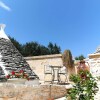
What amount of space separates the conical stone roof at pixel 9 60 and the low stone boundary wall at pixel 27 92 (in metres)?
2.56

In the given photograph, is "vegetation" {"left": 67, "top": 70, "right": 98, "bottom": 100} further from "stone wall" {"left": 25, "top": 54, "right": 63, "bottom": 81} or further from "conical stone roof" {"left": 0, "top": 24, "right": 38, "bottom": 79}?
"stone wall" {"left": 25, "top": 54, "right": 63, "bottom": 81}

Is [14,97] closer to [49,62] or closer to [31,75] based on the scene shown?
[31,75]

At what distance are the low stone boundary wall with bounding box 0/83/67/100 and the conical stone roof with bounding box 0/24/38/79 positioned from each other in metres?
2.56

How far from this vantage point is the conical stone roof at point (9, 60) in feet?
33.3

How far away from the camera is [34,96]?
22.5 feet

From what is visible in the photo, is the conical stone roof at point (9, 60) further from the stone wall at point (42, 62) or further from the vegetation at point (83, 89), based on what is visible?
the vegetation at point (83, 89)

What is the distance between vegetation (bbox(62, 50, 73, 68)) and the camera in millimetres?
14273

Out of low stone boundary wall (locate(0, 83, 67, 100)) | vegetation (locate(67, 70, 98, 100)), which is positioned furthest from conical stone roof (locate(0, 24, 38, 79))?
vegetation (locate(67, 70, 98, 100))

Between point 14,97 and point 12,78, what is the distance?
2088 millimetres

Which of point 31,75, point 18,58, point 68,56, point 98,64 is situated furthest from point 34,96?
point 68,56

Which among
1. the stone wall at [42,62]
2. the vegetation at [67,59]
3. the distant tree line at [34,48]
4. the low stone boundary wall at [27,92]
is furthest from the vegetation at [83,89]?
the distant tree line at [34,48]

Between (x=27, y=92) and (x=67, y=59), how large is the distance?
24.8 feet

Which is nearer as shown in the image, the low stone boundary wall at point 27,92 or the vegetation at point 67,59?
the low stone boundary wall at point 27,92

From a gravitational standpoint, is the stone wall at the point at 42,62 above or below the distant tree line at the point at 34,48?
below
